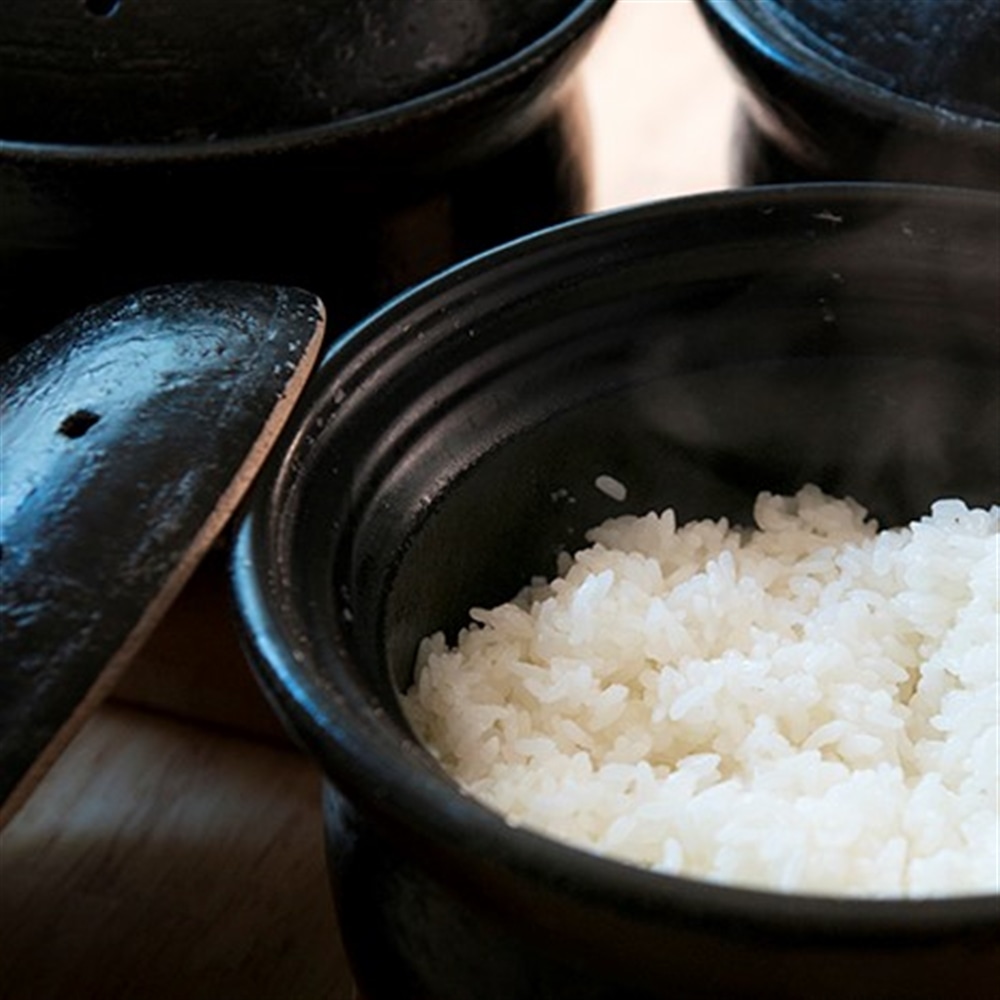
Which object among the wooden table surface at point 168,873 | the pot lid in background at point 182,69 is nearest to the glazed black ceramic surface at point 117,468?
the pot lid in background at point 182,69

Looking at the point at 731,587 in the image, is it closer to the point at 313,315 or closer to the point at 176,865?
the point at 313,315

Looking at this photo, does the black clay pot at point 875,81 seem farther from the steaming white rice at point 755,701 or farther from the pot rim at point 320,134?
the steaming white rice at point 755,701

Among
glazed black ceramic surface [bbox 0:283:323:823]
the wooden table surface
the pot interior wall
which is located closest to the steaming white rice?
the pot interior wall

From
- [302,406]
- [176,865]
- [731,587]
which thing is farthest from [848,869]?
[176,865]

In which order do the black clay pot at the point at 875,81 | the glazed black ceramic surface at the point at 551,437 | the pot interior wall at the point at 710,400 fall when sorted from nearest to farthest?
the glazed black ceramic surface at the point at 551,437 < the pot interior wall at the point at 710,400 < the black clay pot at the point at 875,81

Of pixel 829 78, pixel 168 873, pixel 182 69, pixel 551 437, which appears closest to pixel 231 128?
pixel 182 69

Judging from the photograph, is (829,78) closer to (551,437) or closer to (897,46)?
(897,46)

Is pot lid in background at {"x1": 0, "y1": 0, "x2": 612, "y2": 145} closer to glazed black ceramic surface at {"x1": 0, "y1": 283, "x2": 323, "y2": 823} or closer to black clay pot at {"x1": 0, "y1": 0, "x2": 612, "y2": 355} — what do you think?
black clay pot at {"x1": 0, "y1": 0, "x2": 612, "y2": 355}
